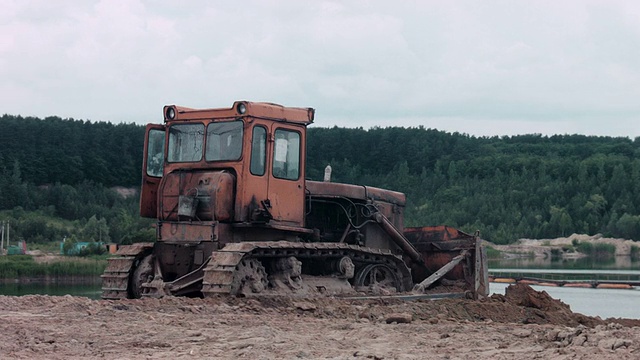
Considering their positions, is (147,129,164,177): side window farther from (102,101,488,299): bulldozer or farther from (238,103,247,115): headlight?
(238,103,247,115): headlight

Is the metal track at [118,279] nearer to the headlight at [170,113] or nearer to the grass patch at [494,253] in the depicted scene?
the headlight at [170,113]

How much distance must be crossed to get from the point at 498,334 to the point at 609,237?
83380mm

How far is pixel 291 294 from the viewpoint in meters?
17.4

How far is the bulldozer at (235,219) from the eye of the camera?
56.9 ft

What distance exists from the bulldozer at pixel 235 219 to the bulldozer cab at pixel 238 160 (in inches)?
0.6

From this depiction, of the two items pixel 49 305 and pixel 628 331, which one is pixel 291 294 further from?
pixel 628 331

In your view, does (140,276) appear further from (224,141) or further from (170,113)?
(170,113)

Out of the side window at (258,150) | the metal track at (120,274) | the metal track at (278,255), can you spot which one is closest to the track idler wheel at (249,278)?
the metal track at (278,255)

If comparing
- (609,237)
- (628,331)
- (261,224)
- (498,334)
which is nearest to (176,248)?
(261,224)

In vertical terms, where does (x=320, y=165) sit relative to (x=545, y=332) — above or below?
above

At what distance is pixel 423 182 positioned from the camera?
8256cm

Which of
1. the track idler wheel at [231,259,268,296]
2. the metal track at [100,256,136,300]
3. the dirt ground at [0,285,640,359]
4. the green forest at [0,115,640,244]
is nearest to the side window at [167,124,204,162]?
the metal track at [100,256,136,300]

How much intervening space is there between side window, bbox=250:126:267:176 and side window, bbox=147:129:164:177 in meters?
1.90

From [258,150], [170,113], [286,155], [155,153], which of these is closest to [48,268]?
[155,153]
